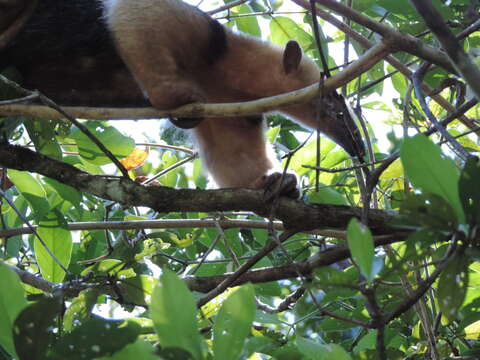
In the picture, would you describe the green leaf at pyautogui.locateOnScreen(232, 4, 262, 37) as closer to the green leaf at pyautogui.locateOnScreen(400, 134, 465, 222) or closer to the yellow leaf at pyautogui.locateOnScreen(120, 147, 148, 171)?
the yellow leaf at pyautogui.locateOnScreen(120, 147, 148, 171)

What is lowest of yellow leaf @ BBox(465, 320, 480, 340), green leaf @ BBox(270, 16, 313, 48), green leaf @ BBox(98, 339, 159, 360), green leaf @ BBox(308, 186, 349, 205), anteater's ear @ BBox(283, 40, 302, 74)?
green leaf @ BBox(98, 339, 159, 360)

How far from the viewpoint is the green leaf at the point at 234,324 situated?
1.95m

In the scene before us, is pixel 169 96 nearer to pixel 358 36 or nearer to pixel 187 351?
pixel 358 36

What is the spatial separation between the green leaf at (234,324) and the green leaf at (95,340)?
256mm

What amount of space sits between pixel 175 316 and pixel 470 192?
99cm

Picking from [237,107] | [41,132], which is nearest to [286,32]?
[41,132]

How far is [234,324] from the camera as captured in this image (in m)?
1.97

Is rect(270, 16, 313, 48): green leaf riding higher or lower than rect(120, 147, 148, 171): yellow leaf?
higher

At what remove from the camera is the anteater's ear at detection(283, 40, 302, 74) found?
470 centimetres

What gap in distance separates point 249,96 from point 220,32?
59cm

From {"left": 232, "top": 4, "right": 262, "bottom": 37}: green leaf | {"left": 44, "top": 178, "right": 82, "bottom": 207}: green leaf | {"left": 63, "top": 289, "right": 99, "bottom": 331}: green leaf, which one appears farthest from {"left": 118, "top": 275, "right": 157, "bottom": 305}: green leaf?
{"left": 232, "top": 4, "right": 262, "bottom": 37}: green leaf

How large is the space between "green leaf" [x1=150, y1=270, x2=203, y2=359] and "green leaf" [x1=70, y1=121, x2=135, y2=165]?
2.59 metres

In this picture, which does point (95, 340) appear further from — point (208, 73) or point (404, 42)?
point (208, 73)

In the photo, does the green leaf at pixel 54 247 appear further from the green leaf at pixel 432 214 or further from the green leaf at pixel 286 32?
the green leaf at pixel 286 32
